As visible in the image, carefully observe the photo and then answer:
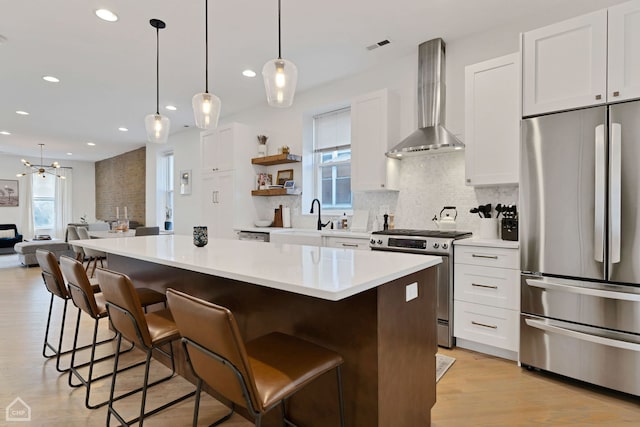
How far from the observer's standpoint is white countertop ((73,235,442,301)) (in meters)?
1.22

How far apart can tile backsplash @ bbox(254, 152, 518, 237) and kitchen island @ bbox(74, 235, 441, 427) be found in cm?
190

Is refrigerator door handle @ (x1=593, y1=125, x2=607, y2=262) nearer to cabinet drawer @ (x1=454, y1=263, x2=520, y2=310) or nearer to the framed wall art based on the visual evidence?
cabinet drawer @ (x1=454, y1=263, x2=520, y2=310)

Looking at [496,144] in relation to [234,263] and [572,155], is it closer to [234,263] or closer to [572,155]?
[572,155]

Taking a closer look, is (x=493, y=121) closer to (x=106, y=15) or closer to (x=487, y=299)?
(x=487, y=299)

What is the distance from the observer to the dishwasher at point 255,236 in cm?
462

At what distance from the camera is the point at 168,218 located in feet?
26.7

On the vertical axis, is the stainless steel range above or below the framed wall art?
below

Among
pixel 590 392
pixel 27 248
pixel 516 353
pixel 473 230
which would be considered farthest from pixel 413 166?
pixel 27 248

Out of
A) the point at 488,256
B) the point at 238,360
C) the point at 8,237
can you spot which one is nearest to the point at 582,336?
the point at 488,256

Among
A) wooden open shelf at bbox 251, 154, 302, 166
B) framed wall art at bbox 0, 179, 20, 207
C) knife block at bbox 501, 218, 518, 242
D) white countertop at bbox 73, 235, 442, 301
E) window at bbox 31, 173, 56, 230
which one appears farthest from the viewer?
window at bbox 31, 173, 56, 230

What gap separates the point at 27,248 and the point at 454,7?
852cm

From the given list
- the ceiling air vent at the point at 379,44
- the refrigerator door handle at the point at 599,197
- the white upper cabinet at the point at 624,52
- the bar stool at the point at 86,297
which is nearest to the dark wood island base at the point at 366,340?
the bar stool at the point at 86,297

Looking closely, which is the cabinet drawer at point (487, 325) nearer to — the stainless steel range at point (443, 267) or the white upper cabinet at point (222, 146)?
the stainless steel range at point (443, 267)

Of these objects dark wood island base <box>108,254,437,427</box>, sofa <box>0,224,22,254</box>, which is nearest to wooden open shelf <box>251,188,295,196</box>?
dark wood island base <box>108,254,437,427</box>
